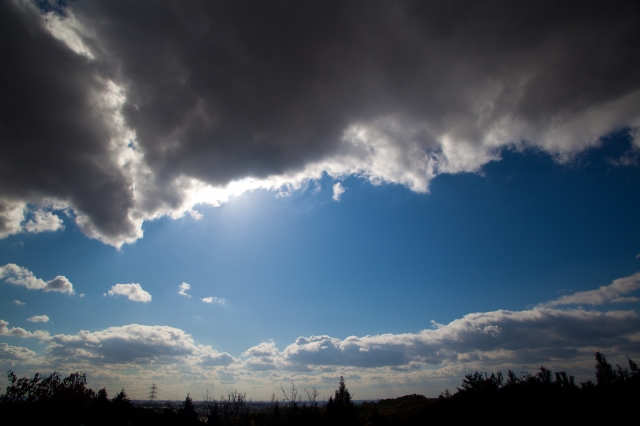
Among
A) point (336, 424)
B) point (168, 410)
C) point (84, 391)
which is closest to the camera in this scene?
point (84, 391)

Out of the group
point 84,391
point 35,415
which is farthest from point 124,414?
point 35,415

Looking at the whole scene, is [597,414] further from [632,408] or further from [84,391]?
[84,391]

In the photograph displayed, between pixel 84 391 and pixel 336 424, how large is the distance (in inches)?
1288

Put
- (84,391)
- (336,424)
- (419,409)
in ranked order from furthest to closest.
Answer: (419,409) → (336,424) → (84,391)

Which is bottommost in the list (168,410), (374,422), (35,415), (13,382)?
(168,410)

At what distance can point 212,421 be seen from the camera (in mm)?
53938

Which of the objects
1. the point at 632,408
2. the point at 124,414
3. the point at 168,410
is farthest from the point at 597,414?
the point at 168,410

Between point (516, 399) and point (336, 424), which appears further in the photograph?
point (336, 424)

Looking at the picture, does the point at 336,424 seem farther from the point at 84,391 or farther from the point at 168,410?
the point at 168,410

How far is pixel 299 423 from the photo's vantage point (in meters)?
43.8

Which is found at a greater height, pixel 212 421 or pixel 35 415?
pixel 35 415

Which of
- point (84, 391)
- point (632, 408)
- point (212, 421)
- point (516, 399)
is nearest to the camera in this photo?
point (632, 408)

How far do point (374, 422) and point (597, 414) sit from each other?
25418 mm

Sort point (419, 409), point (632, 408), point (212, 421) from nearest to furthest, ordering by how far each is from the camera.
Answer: point (632, 408) → point (212, 421) → point (419, 409)
